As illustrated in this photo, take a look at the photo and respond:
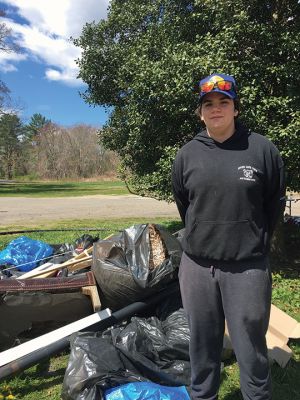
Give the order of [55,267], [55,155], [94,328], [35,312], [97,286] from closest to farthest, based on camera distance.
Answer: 1. [94,328]
2. [35,312]
3. [97,286]
4. [55,267]
5. [55,155]

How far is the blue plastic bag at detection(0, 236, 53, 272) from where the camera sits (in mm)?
4686

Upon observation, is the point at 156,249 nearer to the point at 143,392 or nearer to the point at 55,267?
the point at 55,267

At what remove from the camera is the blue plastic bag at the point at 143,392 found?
2.38m

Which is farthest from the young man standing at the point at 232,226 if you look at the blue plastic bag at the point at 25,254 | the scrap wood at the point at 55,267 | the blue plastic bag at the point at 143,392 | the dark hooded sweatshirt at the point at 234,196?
the blue plastic bag at the point at 25,254

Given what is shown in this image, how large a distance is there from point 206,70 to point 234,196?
3.42 metres

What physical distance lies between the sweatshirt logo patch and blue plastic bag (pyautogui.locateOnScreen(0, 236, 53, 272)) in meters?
3.31

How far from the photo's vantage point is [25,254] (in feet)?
16.3

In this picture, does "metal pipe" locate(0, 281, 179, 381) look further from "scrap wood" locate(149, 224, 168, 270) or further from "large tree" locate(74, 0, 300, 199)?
"large tree" locate(74, 0, 300, 199)

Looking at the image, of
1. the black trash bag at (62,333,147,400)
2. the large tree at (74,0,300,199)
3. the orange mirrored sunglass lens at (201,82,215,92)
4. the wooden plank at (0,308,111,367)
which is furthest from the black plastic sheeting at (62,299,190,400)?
the large tree at (74,0,300,199)

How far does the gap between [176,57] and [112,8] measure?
3059mm

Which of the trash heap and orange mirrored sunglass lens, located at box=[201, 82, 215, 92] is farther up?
orange mirrored sunglass lens, located at box=[201, 82, 215, 92]

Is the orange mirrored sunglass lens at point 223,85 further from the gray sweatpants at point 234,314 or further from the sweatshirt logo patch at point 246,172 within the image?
the gray sweatpants at point 234,314

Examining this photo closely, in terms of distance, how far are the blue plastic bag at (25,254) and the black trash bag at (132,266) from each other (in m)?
1.30

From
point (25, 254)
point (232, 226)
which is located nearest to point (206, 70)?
point (25, 254)
